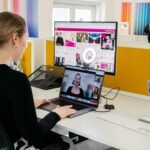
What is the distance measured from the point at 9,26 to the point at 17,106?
0.36 m

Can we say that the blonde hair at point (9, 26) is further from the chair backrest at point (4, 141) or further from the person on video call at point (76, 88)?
the person on video call at point (76, 88)

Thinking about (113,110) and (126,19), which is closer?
(113,110)

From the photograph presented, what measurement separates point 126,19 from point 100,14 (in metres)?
0.59

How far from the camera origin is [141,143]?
1218 mm

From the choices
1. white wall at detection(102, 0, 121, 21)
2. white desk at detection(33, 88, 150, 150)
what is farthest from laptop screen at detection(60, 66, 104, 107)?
white wall at detection(102, 0, 121, 21)

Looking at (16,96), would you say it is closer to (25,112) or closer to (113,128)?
(25,112)

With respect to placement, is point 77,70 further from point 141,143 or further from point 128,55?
point 141,143

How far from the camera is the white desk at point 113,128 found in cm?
122

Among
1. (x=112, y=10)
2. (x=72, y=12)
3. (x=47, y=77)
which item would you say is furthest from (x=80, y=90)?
(x=72, y=12)

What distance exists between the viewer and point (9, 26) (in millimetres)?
1310

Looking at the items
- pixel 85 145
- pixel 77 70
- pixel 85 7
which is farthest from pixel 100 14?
pixel 77 70

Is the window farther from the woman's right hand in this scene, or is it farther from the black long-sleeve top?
the black long-sleeve top

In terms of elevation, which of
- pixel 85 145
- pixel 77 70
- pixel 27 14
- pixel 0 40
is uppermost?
pixel 27 14

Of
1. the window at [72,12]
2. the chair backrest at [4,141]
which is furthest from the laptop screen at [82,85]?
the window at [72,12]
